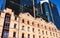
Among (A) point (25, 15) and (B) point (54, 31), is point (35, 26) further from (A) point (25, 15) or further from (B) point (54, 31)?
(B) point (54, 31)

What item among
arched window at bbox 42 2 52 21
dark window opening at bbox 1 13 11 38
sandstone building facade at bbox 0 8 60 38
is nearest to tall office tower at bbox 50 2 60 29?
arched window at bbox 42 2 52 21

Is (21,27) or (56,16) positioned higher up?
(56,16)

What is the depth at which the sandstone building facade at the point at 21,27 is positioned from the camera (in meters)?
33.6

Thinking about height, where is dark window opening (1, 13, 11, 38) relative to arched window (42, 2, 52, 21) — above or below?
below

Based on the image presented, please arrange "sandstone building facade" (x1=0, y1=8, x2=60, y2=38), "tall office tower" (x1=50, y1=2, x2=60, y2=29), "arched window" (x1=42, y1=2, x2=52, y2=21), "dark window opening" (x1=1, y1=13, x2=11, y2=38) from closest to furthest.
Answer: "dark window opening" (x1=1, y1=13, x2=11, y2=38), "sandstone building facade" (x1=0, y1=8, x2=60, y2=38), "arched window" (x1=42, y1=2, x2=52, y2=21), "tall office tower" (x1=50, y1=2, x2=60, y2=29)

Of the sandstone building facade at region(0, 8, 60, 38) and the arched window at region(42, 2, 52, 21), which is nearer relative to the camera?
the sandstone building facade at region(0, 8, 60, 38)

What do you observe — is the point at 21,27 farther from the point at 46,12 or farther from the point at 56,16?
the point at 56,16

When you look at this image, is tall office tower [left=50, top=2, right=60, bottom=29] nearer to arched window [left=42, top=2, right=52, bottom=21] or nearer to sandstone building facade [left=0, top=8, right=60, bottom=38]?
arched window [left=42, top=2, right=52, bottom=21]

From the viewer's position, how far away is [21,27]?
36812 millimetres

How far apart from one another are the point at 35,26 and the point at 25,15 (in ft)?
21.5

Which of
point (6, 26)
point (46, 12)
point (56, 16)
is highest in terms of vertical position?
point (46, 12)

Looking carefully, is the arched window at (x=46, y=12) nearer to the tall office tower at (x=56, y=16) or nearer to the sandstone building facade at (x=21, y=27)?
the tall office tower at (x=56, y=16)

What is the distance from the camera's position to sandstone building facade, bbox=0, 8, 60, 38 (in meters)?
33.6

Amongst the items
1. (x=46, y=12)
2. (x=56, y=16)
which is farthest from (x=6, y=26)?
(x=56, y=16)
